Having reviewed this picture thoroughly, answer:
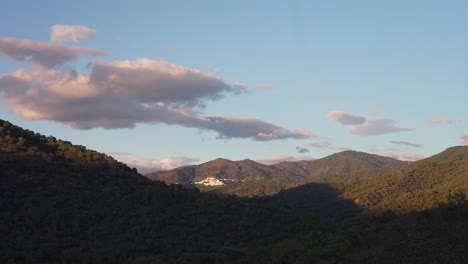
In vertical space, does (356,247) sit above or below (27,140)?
below

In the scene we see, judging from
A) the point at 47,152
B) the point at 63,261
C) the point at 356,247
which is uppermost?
the point at 47,152

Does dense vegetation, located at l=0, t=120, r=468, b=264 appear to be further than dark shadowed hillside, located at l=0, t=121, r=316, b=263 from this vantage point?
No

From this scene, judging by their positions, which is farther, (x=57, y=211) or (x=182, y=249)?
(x=57, y=211)

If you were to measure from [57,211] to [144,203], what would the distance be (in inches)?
655

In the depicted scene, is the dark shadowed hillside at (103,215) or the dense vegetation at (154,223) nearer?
the dense vegetation at (154,223)

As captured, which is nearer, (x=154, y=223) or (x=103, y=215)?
(x=154, y=223)

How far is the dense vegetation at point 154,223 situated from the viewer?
3144 cm

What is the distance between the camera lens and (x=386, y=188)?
7731 inches

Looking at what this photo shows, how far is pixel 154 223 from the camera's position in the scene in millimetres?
76125

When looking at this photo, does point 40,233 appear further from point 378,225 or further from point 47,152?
point 378,225

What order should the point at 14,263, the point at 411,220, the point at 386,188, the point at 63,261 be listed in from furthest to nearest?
the point at 386,188, the point at 63,261, the point at 14,263, the point at 411,220

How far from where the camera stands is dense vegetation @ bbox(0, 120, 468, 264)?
3144 centimetres

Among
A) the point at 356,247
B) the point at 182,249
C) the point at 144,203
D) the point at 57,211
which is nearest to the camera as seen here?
the point at 356,247

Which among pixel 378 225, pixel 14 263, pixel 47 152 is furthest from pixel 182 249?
pixel 47 152
